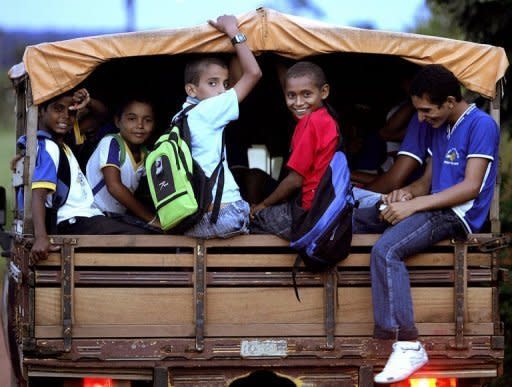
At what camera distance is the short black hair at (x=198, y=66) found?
5844 millimetres

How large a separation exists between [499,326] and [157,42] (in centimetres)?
229

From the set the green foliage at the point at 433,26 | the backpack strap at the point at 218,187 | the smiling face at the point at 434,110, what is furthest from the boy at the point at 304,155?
the green foliage at the point at 433,26

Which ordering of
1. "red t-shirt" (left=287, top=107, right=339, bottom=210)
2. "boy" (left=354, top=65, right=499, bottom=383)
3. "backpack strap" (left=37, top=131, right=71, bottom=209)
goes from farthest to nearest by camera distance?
"backpack strap" (left=37, top=131, right=71, bottom=209) < "red t-shirt" (left=287, top=107, right=339, bottom=210) < "boy" (left=354, top=65, right=499, bottom=383)

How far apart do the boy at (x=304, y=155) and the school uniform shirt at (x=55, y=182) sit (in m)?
0.92

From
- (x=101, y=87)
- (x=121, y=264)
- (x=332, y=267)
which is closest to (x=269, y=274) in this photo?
(x=332, y=267)

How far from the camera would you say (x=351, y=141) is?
739 cm

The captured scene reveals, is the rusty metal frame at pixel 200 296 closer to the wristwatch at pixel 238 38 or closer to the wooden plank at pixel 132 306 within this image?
the wooden plank at pixel 132 306

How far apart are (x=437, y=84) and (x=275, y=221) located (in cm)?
110

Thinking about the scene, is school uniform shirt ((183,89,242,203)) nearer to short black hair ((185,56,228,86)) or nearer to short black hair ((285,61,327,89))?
short black hair ((185,56,228,86))

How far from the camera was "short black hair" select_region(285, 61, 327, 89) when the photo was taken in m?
5.86

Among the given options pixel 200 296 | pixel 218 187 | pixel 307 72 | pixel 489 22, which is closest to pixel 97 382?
pixel 200 296

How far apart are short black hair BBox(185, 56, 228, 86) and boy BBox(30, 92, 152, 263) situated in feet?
2.30

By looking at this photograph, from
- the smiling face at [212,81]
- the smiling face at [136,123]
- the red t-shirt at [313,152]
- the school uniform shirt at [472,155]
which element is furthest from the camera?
the smiling face at [136,123]

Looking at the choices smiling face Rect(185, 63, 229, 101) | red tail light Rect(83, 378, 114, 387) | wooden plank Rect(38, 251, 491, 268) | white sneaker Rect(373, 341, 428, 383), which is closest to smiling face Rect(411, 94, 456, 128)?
wooden plank Rect(38, 251, 491, 268)
